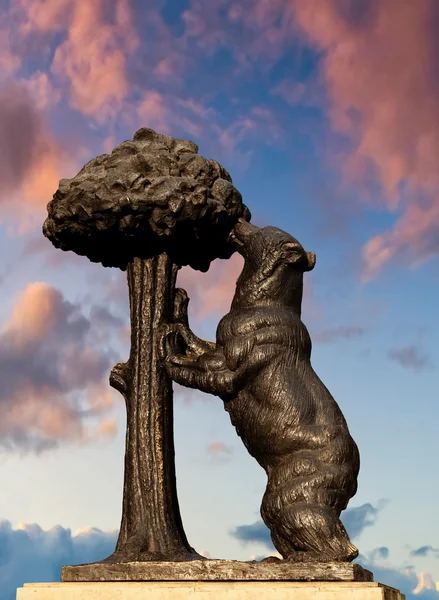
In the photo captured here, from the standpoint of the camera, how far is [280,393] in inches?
257

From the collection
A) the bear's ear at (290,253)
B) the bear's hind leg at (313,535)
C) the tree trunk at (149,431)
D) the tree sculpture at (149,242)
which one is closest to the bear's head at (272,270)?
the bear's ear at (290,253)

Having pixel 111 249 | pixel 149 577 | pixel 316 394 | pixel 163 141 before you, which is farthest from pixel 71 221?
pixel 149 577

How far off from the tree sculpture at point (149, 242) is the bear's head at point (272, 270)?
0.40 metres

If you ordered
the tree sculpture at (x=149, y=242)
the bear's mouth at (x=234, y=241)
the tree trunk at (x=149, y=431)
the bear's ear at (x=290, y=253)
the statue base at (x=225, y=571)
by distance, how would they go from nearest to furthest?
1. the statue base at (x=225, y=571)
2. the tree trunk at (x=149, y=431)
3. the tree sculpture at (x=149, y=242)
4. the bear's ear at (x=290, y=253)
5. the bear's mouth at (x=234, y=241)

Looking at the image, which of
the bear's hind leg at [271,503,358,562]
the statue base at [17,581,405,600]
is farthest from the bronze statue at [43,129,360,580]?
the statue base at [17,581,405,600]

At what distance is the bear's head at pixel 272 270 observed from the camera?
6.93 meters

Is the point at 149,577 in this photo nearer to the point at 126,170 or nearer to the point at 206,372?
the point at 206,372

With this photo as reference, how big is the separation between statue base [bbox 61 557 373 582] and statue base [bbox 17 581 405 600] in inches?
1.6

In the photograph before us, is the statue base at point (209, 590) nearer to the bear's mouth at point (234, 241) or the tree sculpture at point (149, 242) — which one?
the tree sculpture at point (149, 242)

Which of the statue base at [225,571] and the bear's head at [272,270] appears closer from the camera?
the statue base at [225,571]

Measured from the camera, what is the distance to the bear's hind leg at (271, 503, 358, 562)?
19.8 feet

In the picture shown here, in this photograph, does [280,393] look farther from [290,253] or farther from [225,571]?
[225,571]

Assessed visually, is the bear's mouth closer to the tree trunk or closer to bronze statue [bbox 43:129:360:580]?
bronze statue [bbox 43:129:360:580]

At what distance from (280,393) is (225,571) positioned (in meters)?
1.34
